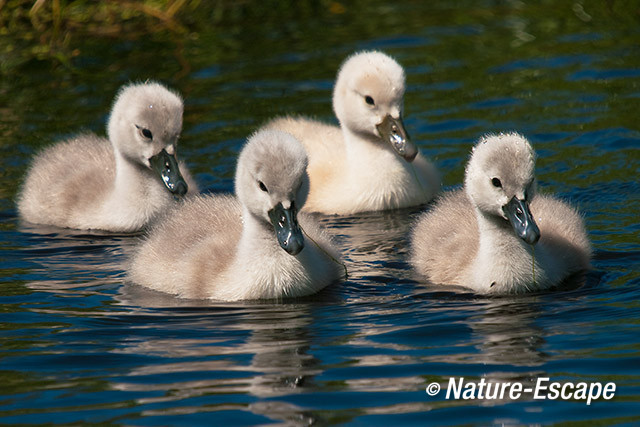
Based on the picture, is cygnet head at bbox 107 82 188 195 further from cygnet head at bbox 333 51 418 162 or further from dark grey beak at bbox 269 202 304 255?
dark grey beak at bbox 269 202 304 255

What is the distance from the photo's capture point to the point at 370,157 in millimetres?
9992

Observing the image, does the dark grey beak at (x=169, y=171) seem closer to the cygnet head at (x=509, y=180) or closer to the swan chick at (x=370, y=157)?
the swan chick at (x=370, y=157)

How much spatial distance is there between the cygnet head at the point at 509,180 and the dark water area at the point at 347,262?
52 centimetres

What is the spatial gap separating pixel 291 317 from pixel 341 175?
119 inches

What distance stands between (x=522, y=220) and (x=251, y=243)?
1.67 m

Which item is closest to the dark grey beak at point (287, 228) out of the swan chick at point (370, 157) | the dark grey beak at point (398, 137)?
the dark grey beak at point (398, 137)

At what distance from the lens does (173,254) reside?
7801 millimetres

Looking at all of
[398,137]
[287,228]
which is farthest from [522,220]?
[398,137]

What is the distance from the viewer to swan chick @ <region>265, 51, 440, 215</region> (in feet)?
31.8

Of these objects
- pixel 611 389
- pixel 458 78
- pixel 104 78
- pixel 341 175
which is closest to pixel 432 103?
pixel 458 78

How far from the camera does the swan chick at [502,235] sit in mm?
7141

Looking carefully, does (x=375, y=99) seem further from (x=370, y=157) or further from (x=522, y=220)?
(x=522, y=220)

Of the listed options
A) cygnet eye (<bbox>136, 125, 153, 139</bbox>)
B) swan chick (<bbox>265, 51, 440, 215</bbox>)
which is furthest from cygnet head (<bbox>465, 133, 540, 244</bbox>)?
cygnet eye (<bbox>136, 125, 153, 139</bbox>)

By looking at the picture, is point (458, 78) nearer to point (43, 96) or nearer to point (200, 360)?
point (43, 96)
